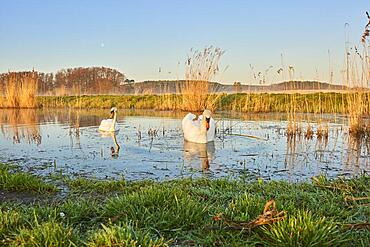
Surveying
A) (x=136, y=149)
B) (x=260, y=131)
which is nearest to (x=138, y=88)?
(x=260, y=131)

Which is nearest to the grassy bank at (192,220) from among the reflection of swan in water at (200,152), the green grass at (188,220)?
the green grass at (188,220)

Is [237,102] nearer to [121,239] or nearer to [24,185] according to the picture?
[24,185]

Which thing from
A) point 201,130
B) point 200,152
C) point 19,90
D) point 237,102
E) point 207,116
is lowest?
point 200,152

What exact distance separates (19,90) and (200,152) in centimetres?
1761

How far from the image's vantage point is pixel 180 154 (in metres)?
7.62

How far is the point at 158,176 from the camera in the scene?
5680 millimetres

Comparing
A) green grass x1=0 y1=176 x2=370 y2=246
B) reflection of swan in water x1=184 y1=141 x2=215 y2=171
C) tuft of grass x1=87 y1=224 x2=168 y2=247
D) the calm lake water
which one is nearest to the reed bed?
the calm lake water

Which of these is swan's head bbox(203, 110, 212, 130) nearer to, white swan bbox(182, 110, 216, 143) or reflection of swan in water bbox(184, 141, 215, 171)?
white swan bbox(182, 110, 216, 143)

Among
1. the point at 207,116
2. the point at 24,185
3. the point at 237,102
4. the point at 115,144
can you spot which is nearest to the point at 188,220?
the point at 24,185

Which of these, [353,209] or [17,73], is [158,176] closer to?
[353,209]

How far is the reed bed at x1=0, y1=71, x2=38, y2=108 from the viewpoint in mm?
21125

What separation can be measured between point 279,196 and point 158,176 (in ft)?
7.47

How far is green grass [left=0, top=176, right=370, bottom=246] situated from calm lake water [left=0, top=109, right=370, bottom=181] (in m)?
1.41

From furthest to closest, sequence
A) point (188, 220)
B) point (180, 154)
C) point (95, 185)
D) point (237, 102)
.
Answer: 1. point (237, 102)
2. point (180, 154)
3. point (95, 185)
4. point (188, 220)
